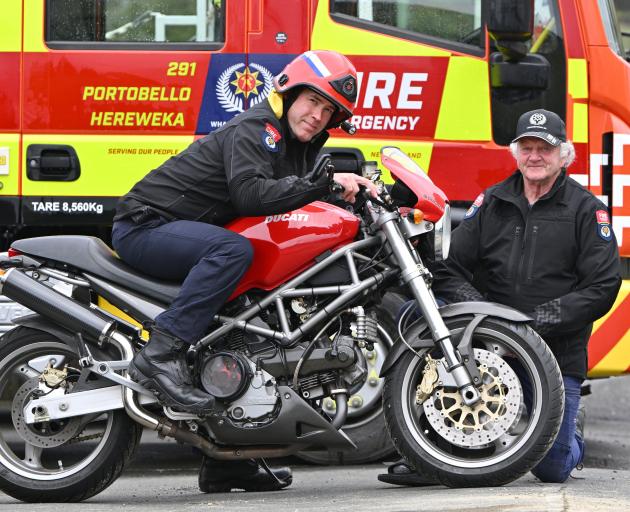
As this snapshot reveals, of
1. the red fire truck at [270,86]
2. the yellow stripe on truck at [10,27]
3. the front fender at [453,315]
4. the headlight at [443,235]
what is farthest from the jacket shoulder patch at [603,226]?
the yellow stripe on truck at [10,27]

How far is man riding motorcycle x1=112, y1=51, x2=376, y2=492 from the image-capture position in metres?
5.57

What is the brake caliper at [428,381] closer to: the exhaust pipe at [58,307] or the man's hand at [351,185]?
the man's hand at [351,185]

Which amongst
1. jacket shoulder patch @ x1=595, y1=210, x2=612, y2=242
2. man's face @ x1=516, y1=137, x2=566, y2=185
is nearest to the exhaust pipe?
man's face @ x1=516, y1=137, x2=566, y2=185

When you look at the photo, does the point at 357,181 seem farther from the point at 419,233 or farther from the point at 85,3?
the point at 85,3

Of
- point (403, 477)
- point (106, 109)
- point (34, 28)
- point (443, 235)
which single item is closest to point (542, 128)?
point (443, 235)

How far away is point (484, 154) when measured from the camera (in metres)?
7.39

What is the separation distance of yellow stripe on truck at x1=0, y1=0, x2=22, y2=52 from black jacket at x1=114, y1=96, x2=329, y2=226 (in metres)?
1.72

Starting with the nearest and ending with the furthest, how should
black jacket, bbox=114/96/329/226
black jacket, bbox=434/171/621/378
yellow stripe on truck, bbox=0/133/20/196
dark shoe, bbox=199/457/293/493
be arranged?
black jacket, bbox=114/96/329/226 → black jacket, bbox=434/171/621/378 → dark shoe, bbox=199/457/293/493 → yellow stripe on truck, bbox=0/133/20/196

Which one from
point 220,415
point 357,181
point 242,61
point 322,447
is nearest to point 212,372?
point 220,415

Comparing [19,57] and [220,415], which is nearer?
[220,415]

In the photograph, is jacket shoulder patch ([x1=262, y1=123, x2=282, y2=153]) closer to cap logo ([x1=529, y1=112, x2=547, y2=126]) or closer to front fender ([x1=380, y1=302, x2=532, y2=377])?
front fender ([x1=380, y1=302, x2=532, y2=377])

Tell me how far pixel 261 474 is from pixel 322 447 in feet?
2.29

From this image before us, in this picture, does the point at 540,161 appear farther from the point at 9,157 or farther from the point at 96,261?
the point at 9,157

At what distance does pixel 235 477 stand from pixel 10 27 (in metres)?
2.62
